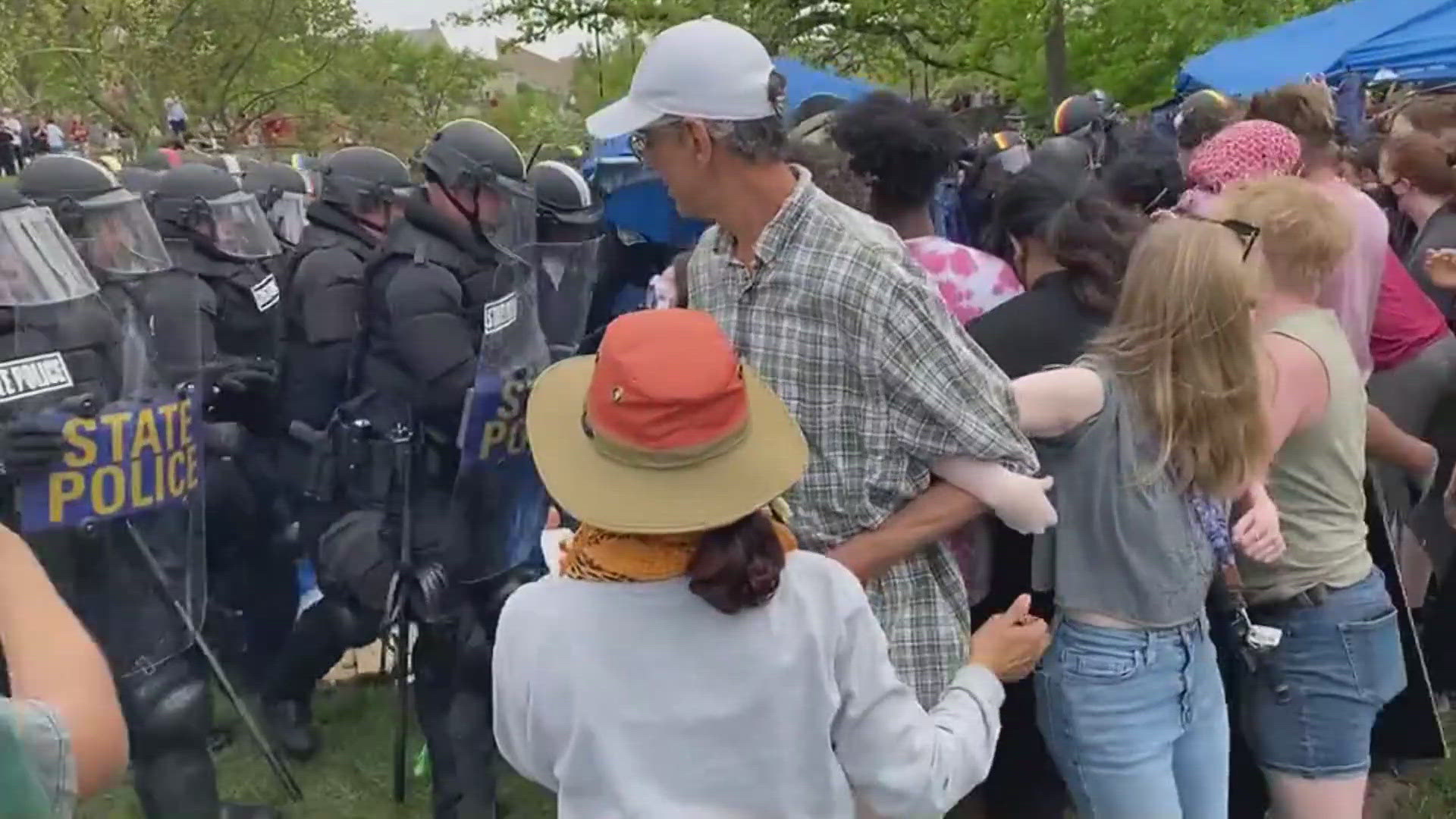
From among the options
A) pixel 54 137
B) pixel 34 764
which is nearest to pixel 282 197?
pixel 34 764

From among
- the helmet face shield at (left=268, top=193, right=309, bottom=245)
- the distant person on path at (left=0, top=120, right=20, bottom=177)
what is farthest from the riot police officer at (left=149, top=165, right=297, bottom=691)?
the distant person on path at (left=0, top=120, right=20, bottom=177)

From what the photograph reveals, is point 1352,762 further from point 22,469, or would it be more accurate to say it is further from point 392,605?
point 22,469

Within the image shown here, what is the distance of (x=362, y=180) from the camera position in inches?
212

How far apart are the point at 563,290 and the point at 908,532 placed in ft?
7.74

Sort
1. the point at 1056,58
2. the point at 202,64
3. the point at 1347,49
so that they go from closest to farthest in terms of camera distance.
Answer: the point at 1347,49 < the point at 1056,58 < the point at 202,64

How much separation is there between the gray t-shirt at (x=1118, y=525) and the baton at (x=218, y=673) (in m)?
2.13

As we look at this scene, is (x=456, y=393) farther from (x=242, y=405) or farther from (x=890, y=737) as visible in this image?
(x=890, y=737)

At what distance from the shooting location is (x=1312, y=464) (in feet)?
9.30

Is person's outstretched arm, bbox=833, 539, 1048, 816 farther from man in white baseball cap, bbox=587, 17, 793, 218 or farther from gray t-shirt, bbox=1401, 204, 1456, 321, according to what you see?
gray t-shirt, bbox=1401, 204, 1456, 321

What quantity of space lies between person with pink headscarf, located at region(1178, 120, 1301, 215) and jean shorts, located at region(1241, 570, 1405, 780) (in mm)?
1254

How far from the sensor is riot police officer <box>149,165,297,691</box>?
4.76 meters

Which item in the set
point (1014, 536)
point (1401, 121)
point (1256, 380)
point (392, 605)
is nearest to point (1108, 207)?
point (1256, 380)

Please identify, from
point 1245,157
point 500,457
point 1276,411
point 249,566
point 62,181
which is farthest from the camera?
point 249,566

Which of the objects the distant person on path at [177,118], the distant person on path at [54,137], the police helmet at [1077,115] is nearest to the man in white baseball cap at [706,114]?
the police helmet at [1077,115]
